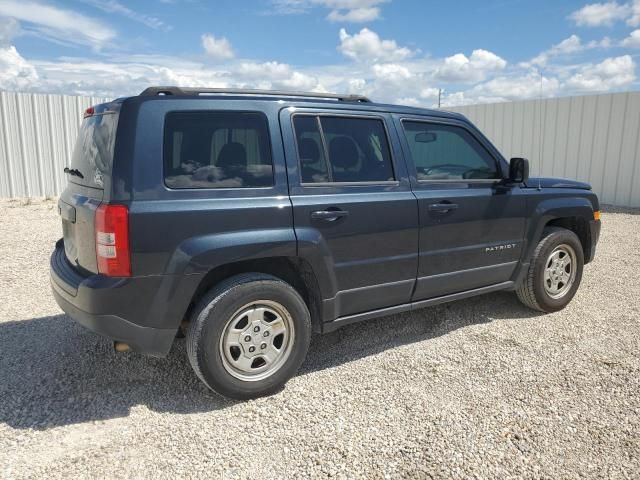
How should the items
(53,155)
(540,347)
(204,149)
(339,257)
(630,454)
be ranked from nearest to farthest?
(630,454)
(204,149)
(339,257)
(540,347)
(53,155)

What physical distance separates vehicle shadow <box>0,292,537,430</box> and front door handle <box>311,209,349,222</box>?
44.9 inches

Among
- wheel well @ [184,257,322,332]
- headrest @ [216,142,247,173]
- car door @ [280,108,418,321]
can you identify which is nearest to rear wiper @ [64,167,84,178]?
headrest @ [216,142,247,173]

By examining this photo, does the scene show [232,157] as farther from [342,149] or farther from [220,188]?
[342,149]

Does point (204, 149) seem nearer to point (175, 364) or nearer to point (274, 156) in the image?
point (274, 156)

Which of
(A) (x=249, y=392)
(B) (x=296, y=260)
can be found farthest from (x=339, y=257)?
(A) (x=249, y=392)

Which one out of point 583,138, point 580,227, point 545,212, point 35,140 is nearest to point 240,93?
point 545,212

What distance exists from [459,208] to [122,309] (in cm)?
251

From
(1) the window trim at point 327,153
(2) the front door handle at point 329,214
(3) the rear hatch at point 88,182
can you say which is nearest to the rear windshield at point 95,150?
(3) the rear hatch at point 88,182

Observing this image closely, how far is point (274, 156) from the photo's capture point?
3119 mm

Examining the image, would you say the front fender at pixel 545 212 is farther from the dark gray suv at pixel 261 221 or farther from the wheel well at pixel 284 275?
the wheel well at pixel 284 275

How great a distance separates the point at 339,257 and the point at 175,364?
57.3 inches

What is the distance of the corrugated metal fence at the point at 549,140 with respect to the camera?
36.8 ft

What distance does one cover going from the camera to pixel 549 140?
41.2ft

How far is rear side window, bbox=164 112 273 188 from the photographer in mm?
2852
